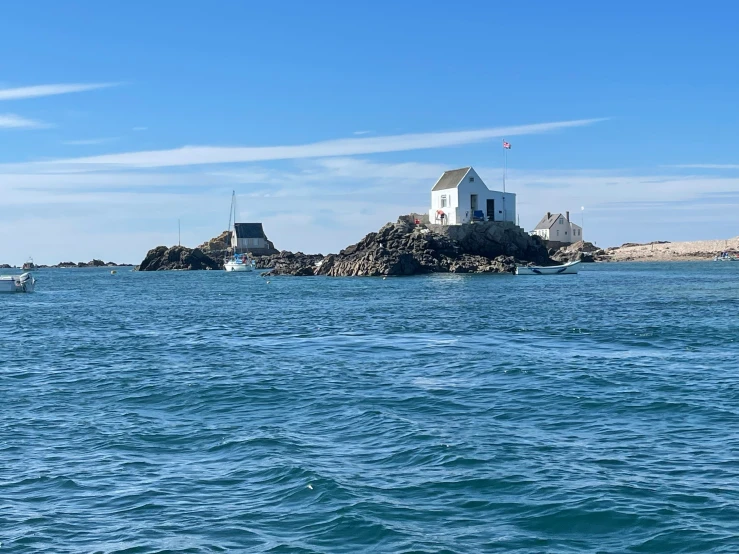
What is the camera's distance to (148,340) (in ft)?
116

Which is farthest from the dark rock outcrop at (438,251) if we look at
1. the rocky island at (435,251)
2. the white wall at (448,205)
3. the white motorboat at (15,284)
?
the white motorboat at (15,284)

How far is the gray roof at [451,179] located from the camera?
326 ft

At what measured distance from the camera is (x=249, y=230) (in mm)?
177875

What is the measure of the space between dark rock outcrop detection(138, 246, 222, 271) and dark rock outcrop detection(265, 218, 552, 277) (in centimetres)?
6997

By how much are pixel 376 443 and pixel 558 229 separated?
146465 millimetres

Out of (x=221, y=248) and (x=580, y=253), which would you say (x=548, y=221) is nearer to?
(x=580, y=253)

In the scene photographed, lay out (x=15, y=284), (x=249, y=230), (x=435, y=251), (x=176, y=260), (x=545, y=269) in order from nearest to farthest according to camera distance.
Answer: (x=15, y=284)
(x=545, y=269)
(x=435, y=251)
(x=176, y=260)
(x=249, y=230)

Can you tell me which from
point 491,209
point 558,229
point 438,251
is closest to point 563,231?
point 558,229

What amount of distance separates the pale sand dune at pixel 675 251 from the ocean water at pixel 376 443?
148 meters

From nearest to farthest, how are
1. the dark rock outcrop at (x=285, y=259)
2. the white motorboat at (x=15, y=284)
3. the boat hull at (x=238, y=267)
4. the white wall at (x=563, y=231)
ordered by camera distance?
the white motorboat at (x=15, y=284) < the boat hull at (x=238, y=267) < the dark rock outcrop at (x=285, y=259) < the white wall at (x=563, y=231)

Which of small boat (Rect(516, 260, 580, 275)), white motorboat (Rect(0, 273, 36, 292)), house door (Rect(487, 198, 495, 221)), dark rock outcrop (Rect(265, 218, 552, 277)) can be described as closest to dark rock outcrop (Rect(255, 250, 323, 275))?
dark rock outcrop (Rect(265, 218, 552, 277))

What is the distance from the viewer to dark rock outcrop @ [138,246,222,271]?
542 feet

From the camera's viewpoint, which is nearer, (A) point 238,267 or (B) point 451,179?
(B) point 451,179

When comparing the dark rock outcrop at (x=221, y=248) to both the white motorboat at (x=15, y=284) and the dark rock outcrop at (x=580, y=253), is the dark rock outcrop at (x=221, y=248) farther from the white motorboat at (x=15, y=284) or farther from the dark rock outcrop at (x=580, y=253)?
the white motorboat at (x=15, y=284)
